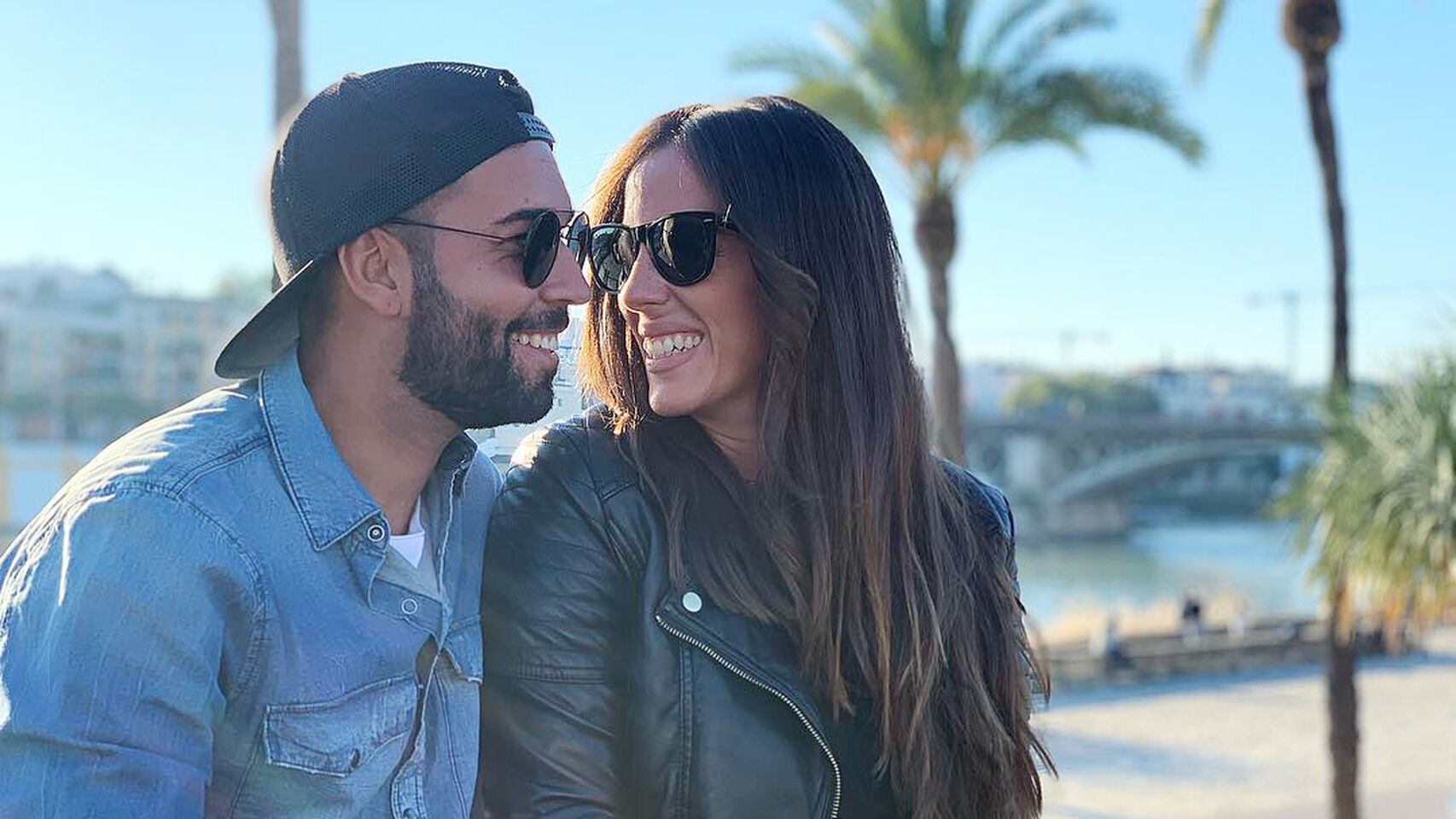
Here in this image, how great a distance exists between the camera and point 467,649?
1.69 metres

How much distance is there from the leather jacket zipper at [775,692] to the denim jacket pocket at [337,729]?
34cm

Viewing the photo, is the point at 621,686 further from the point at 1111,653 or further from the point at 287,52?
the point at 1111,653

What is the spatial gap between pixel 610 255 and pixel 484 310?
1.19ft

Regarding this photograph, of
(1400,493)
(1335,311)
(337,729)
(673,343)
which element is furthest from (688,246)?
(1335,311)

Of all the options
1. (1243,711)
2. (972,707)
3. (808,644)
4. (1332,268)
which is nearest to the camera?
(808,644)

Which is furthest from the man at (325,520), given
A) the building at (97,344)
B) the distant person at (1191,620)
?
the building at (97,344)

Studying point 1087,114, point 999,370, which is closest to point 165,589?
point 1087,114

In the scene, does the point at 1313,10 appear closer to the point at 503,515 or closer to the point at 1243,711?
the point at 1243,711

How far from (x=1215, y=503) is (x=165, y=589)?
241 ft

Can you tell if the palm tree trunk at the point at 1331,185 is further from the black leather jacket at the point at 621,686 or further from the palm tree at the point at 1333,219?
the black leather jacket at the point at 621,686

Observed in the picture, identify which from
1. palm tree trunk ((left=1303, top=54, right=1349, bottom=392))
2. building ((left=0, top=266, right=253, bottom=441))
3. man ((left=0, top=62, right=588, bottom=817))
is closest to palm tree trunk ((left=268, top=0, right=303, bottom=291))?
man ((left=0, top=62, right=588, bottom=817))

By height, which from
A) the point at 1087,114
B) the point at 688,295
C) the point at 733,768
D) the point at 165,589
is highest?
the point at 1087,114

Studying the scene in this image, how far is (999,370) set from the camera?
13525cm

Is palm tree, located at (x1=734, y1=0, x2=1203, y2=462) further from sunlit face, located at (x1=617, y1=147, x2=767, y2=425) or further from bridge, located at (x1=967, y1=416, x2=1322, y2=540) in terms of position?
bridge, located at (x1=967, y1=416, x2=1322, y2=540)
